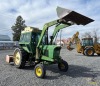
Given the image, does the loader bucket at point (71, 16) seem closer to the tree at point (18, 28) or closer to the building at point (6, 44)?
the building at point (6, 44)

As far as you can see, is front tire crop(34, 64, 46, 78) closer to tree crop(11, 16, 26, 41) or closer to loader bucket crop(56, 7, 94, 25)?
loader bucket crop(56, 7, 94, 25)

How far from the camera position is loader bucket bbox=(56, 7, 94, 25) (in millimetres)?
8978

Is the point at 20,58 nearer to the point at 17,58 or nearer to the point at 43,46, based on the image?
the point at 17,58

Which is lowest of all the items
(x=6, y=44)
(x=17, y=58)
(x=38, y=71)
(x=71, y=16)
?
(x=38, y=71)

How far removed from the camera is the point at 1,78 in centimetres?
887

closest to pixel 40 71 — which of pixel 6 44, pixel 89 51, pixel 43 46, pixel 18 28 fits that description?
pixel 43 46

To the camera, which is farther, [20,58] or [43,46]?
[20,58]

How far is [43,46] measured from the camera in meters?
10.7

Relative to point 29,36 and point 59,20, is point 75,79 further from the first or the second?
point 29,36

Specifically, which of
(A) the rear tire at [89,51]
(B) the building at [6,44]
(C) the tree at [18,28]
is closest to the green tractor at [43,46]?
(A) the rear tire at [89,51]

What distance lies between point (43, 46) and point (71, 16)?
257 centimetres

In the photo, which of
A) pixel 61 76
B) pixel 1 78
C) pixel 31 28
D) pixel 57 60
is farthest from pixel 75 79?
pixel 31 28

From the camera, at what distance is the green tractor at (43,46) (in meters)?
9.36

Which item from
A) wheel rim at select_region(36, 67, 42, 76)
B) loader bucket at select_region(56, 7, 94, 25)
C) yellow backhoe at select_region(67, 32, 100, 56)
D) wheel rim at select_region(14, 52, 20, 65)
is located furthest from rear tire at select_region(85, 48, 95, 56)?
wheel rim at select_region(36, 67, 42, 76)
